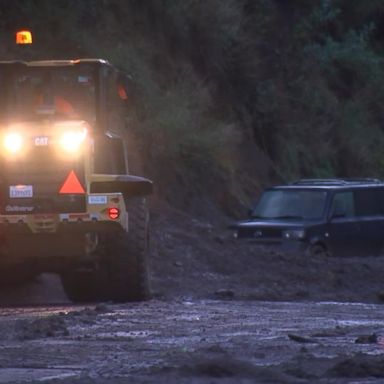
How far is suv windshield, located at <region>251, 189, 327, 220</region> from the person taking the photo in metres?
27.6

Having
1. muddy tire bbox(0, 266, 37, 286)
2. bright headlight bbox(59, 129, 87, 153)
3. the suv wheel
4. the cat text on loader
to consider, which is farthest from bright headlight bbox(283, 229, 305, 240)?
bright headlight bbox(59, 129, 87, 153)

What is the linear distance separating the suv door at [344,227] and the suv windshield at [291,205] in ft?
0.98

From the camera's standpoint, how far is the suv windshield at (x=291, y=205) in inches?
1087

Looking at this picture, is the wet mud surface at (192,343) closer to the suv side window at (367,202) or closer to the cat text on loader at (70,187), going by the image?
the cat text on loader at (70,187)

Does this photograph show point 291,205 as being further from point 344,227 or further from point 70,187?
point 70,187

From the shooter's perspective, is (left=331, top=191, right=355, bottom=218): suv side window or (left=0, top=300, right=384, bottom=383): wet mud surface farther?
(left=331, top=191, right=355, bottom=218): suv side window

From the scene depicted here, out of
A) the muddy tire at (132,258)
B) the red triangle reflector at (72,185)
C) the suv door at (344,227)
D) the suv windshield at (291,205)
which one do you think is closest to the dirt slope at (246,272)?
the suv door at (344,227)

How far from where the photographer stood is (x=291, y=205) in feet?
91.8

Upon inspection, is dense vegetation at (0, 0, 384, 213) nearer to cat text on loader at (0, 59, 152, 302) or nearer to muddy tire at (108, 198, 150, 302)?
cat text on loader at (0, 59, 152, 302)

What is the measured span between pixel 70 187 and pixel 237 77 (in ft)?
68.8

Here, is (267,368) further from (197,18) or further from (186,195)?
(197,18)

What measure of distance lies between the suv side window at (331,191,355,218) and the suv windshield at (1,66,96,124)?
9.74 metres

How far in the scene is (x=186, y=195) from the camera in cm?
3216

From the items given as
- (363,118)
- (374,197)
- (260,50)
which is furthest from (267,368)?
(363,118)
